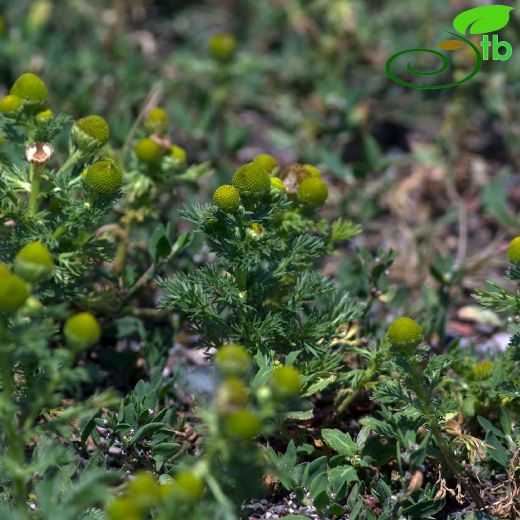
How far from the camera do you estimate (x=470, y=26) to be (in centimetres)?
411

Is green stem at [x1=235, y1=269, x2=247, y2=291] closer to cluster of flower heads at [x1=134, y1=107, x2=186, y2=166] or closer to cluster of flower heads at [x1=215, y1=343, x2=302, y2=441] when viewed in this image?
cluster of flower heads at [x1=215, y1=343, x2=302, y2=441]

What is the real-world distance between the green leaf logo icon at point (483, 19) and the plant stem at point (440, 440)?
2.46m

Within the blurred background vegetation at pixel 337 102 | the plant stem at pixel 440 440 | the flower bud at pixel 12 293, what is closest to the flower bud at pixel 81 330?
the flower bud at pixel 12 293

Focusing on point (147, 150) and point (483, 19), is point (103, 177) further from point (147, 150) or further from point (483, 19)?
point (483, 19)

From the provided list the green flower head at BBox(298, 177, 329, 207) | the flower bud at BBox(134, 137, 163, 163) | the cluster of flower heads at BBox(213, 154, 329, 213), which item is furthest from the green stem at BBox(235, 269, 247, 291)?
the flower bud at BBox(134, 137, 163, 163)

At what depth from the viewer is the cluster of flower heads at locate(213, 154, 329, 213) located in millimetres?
2230

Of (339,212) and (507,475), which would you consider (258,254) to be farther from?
(339,212)

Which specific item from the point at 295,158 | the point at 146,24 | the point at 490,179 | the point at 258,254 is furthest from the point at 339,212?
the point at 146,24

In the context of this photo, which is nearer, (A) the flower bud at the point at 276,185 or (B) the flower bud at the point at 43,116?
(A) the flower bud at the point at 276,185

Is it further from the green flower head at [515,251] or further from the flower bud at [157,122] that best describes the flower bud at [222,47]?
the green flower head at [515,251]

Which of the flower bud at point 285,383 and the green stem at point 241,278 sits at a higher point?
the flower bud at point 285,383

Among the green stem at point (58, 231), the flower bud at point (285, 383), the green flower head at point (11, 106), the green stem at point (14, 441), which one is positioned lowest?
the green stem at point (14, 441)

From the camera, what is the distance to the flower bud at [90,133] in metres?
2.48

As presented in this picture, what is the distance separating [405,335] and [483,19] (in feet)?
8.47
